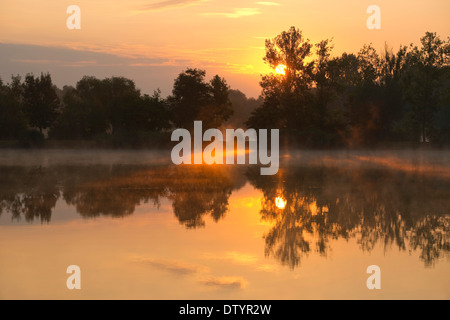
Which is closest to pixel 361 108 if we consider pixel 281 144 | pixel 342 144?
pixel 342 144

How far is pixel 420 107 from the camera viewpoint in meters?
66.9

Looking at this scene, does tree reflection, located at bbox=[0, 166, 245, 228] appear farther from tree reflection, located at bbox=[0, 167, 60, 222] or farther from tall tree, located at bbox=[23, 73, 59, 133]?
tall tree, located at bbox=[23, 73, 59, 133]

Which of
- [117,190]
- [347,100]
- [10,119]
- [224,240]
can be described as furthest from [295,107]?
[224,240]

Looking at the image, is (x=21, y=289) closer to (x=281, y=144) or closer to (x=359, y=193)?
(x=359, y=193)

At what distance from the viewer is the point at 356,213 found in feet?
57.1

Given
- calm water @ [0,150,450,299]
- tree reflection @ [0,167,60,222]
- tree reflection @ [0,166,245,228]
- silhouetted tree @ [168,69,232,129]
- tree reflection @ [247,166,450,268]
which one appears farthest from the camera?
silhouetted tree @ [168,69,232,129]

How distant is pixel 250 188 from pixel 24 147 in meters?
49.2

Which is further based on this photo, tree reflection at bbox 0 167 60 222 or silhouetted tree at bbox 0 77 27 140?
silhouetted tree at bbox 0 77 27 140

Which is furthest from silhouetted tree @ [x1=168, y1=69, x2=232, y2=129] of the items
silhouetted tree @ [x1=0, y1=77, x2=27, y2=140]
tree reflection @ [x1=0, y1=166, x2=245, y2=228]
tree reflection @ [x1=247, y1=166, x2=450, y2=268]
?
tree reflection @ [x1=247, y1=166, x2=450, y2=268]

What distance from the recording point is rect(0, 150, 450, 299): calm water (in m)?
9.88

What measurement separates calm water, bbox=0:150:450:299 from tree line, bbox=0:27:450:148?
40.7 metres

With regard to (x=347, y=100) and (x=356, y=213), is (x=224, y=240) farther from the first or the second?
(x=347, y=100)

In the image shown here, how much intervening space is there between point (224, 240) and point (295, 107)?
5577 centimetres
